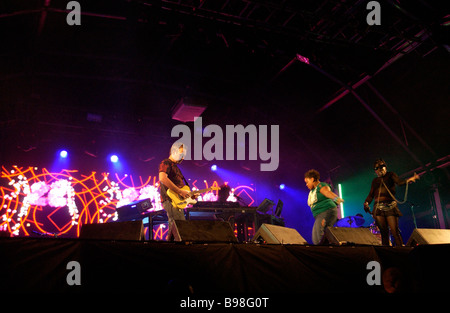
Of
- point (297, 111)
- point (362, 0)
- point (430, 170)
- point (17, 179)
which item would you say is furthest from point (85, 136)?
point (430, 170)

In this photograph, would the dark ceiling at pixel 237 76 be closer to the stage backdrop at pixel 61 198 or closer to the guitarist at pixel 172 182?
the stage backdrop at pixel 61 198

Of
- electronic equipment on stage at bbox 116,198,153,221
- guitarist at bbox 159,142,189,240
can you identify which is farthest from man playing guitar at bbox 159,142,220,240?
electronic equipment on stage at bbox 116,198,153,221

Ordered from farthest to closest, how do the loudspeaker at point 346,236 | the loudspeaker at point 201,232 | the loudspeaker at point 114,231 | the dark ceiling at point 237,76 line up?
1. the dark ceiling at point 237,76
2. the loudspeaker at point 346,236
3. the loudspeaker at point 201,232
4. the loudspeaker at point 114,231

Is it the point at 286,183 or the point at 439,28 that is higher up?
the point at 439,28

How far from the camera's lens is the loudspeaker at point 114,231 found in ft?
13.9

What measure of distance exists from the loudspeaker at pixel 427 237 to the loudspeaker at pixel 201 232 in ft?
9.07

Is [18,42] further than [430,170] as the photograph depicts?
No

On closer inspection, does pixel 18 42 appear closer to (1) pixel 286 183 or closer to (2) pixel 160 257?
(2) pixel 160 257

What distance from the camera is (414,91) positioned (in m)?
8.89

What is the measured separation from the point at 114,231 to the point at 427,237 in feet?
14.1

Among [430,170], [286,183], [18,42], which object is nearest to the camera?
[18,42]

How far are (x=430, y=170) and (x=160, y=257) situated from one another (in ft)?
26.5

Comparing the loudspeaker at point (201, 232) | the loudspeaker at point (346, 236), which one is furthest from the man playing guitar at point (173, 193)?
the loudspeaker at point (346, 236)

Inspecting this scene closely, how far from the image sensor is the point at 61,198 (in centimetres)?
1124
